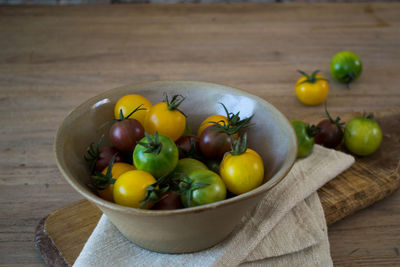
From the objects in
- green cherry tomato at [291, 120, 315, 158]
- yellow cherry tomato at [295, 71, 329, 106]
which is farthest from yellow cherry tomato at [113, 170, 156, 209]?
yellow cherry tomato at [295, 71, 329, 106]

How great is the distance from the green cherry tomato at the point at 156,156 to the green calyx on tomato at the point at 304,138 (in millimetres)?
444

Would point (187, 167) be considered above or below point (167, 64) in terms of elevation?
above

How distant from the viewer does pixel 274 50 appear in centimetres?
185

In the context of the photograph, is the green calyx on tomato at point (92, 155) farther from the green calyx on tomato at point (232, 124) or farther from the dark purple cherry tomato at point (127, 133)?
the green calyx on tomato at point (232, 124)

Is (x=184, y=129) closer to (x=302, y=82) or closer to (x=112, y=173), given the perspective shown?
(x=112, y=173)

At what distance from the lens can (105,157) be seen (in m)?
0.83

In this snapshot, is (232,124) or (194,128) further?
(194,128)

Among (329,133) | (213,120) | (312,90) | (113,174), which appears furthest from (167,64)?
(113,174)

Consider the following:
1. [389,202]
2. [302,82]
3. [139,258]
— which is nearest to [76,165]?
[139,258]

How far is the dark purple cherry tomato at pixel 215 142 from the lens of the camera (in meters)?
0.80

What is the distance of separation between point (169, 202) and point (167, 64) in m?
1.08

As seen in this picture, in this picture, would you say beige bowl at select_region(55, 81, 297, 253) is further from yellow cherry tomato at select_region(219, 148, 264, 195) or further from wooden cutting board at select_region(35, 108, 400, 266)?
wooden cutting board at select_region(35, 108, 400, 266)

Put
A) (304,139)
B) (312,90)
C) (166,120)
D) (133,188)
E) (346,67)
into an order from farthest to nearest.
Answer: (346,67), (312,90), (304,139), (166,120), (133,188)

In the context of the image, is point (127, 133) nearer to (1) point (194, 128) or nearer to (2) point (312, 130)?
(1) point (194, 128)
